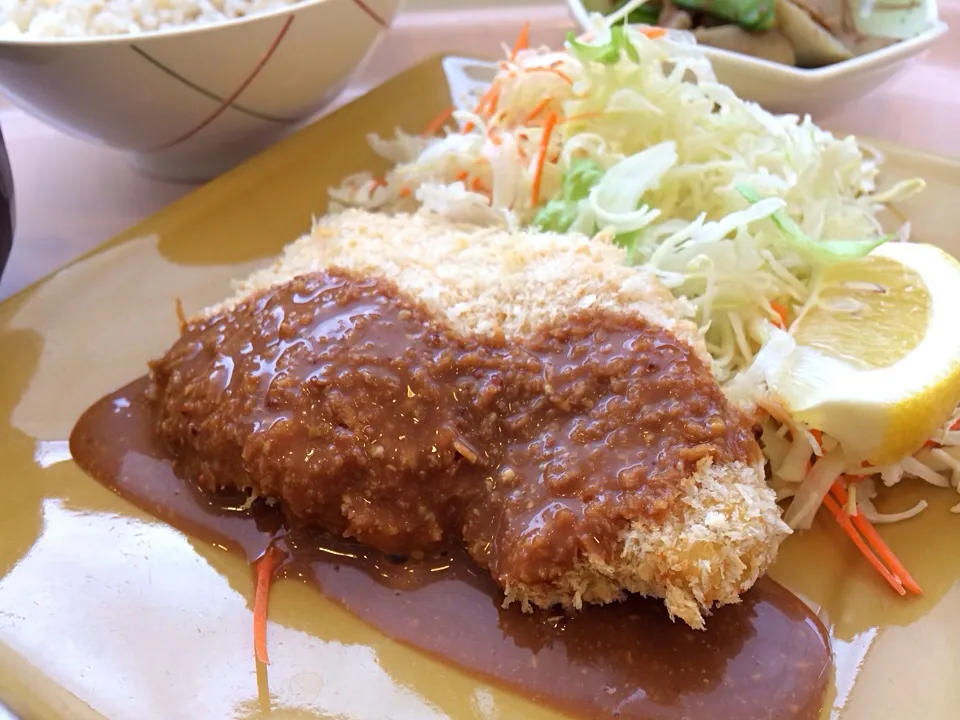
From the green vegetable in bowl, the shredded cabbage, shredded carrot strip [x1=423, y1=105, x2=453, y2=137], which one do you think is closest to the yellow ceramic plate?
the shredded cabbage

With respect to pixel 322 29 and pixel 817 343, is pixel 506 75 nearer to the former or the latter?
pixel 322 29

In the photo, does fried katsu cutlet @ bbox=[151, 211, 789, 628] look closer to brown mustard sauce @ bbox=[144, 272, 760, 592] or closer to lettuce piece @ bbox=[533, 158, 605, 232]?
brown mustard sauce @ bbox=[144, 272, 760, 592]

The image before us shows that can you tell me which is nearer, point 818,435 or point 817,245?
point 818,435

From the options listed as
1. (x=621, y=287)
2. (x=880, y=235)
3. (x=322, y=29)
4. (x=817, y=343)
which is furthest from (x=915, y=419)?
(x=322, y=29)

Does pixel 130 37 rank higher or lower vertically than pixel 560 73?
higher

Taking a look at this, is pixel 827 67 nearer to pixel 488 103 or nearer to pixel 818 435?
pixel 488 103

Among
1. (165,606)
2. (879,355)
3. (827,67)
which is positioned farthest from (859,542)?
(827,67)

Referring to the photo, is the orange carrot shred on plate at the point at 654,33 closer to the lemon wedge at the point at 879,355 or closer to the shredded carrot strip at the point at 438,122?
the shredded carrot strip at the point at 438,122

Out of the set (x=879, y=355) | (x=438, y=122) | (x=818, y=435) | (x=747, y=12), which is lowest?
(x=818, y=435)
